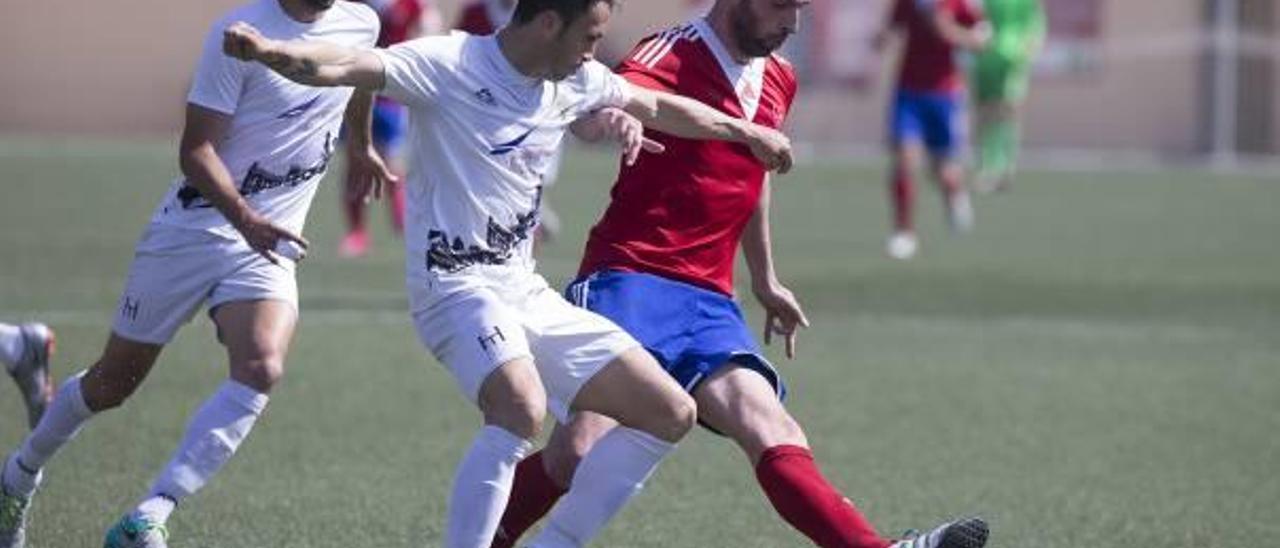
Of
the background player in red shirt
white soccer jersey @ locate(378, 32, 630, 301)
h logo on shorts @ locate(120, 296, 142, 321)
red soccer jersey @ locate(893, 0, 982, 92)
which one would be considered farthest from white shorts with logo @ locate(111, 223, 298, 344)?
red soccer jersey @ locate(893, 0, 982, 92)

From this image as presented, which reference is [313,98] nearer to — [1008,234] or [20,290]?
[20,290]

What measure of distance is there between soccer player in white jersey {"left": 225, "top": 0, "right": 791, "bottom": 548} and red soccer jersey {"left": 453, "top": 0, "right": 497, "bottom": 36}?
457 inches

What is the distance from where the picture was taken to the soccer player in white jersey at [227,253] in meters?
7.41

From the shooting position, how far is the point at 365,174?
8.02 metres

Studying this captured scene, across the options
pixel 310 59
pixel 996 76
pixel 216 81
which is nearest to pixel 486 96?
pixel 310 59

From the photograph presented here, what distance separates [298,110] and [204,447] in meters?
1.04

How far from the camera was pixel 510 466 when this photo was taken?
672 cm

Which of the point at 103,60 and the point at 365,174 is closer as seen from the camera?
the point at 365,174

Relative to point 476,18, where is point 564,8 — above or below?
above

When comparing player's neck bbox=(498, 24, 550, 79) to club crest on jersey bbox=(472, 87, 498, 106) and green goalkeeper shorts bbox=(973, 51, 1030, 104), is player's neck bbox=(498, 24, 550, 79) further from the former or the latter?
green goalkeeper shorts bbox=(973, 51, 1030, 104)

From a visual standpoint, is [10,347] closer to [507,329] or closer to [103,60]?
[507,329]

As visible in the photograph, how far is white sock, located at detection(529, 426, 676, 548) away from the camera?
7039 millimetres

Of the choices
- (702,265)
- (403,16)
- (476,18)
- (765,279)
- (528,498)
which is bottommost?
(403,16)

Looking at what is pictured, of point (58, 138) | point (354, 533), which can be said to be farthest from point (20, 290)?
point (58, 138)
